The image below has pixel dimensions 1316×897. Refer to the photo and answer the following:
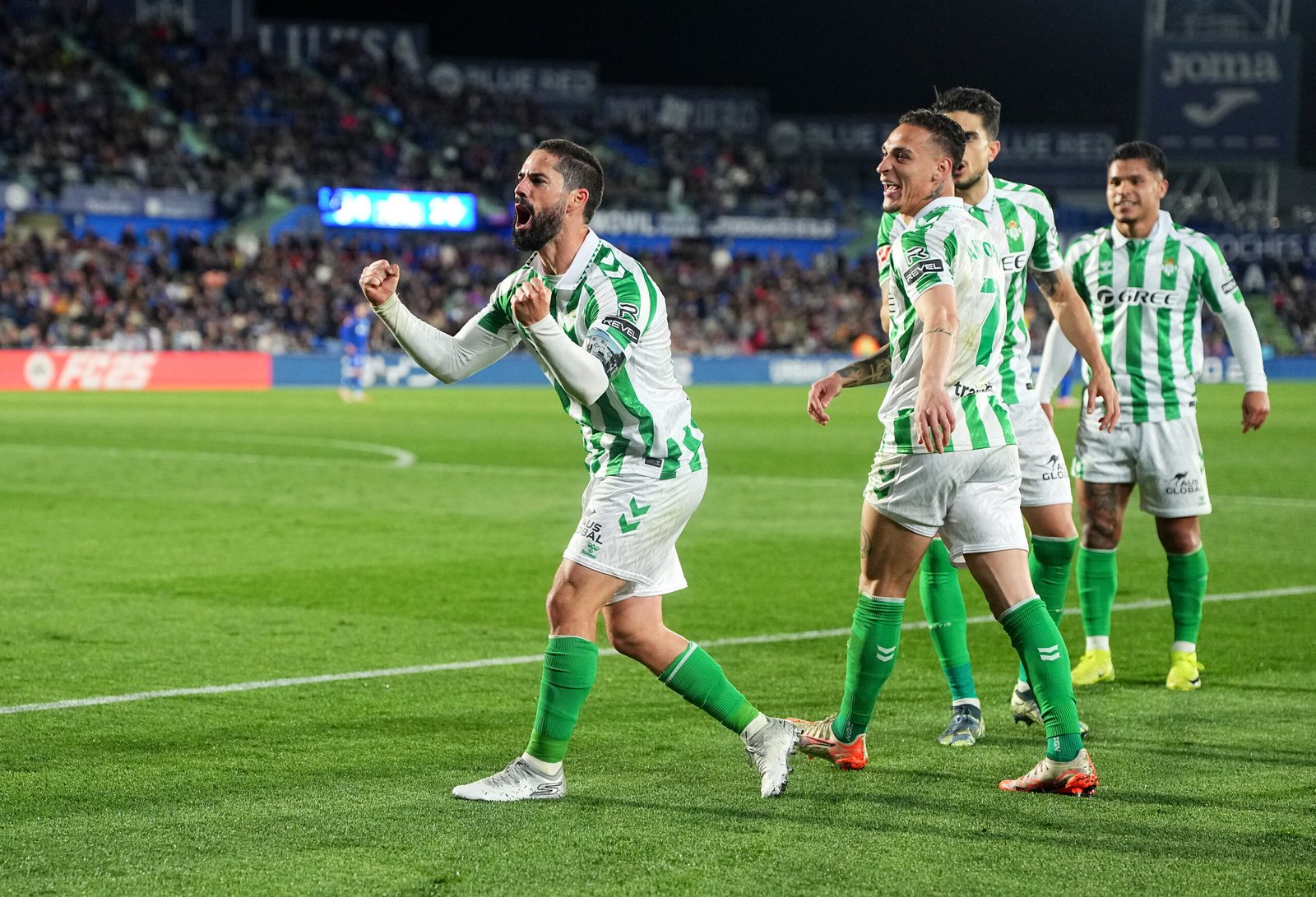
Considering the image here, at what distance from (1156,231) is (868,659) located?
2693 mm

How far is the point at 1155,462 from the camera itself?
6.92 m

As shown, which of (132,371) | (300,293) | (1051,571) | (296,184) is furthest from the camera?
(296,184)

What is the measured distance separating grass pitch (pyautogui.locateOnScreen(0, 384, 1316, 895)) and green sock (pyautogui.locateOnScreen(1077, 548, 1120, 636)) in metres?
0.28

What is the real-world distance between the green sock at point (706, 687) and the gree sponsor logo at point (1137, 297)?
2.93 metres

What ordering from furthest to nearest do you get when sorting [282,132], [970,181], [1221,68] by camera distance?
[1221,68] → [282,132] → [970,181]

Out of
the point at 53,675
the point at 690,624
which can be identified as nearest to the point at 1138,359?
the point at 690,624

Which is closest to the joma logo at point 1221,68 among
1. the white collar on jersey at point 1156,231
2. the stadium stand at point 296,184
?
the stadium stand at point 296,184

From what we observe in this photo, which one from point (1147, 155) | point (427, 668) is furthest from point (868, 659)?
point (1147, 155)

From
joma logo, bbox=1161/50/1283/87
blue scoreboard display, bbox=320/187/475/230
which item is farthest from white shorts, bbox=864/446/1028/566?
joma logo, bbox=1161/50/1283/87

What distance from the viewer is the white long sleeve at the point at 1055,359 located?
6.71 metres

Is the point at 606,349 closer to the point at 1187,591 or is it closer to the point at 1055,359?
the point at 1055,359

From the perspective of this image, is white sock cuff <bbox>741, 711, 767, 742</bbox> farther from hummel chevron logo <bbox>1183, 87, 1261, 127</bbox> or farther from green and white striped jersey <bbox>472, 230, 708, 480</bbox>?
hummel chevron logo <bbox>1183, 87, 1261, 127</bbox>

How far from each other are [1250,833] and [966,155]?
2.44 m

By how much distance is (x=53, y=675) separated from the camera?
21.9 feet
